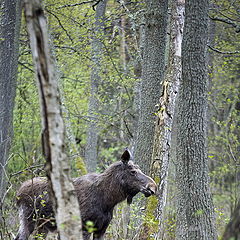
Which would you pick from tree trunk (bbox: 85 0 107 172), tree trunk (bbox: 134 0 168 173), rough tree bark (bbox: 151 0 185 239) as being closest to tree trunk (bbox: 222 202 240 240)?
rough tree bark (bbox: 151 0 185 239)

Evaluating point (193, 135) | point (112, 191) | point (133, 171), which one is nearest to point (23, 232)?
point (112, 191)

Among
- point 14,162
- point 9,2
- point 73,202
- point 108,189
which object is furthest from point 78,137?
point 73,202

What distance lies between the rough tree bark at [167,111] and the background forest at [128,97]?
20mm

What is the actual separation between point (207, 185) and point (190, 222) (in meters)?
0.83

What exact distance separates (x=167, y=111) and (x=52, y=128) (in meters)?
4.19

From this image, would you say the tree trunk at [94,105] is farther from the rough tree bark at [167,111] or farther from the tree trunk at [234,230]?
the tree trunk at [234,230]

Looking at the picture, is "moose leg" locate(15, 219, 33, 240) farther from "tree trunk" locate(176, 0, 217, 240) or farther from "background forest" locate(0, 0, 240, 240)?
"tree trunk" locate(176, 0, 217, 240)

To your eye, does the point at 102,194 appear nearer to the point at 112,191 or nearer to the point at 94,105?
the point at 112,191

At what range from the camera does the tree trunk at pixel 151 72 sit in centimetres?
960

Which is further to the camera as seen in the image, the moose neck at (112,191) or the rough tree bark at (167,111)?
the moose neck at (112,191)

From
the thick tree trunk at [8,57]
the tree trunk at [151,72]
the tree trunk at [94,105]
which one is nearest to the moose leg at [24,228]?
the thick tree trunk at [8,57]

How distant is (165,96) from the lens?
791cm

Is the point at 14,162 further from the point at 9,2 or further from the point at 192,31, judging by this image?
the point at 192,31

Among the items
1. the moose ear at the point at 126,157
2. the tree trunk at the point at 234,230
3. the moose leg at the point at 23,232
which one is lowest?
the moose leg at the point at 23,232
